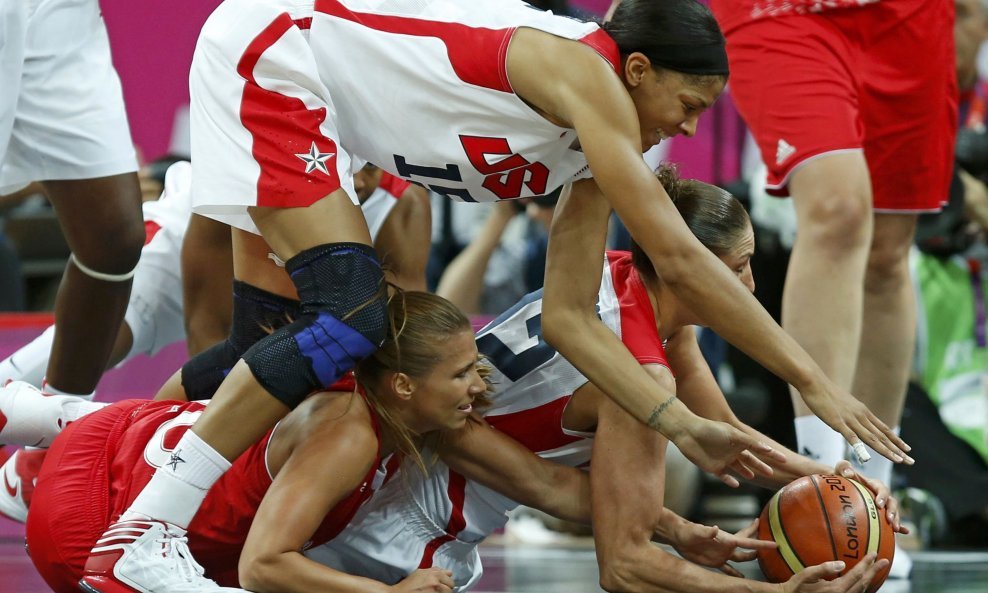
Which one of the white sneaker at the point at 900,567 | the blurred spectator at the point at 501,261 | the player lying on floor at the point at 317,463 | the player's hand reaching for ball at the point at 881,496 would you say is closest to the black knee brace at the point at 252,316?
the player lying on floor at the point at 317,463

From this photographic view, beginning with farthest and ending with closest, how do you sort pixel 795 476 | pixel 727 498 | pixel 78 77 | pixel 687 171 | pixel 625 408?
pixel 687 171 < pixel 727 498 < pixel 78 77 < pixel 795 476 < pixel 625 408

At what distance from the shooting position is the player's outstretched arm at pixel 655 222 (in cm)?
247

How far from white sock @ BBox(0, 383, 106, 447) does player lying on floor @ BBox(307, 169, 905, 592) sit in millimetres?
672

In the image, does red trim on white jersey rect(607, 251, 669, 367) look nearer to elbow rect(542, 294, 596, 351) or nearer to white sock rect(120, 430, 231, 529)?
Answer: elbow rect(542, 294, 596, 351)

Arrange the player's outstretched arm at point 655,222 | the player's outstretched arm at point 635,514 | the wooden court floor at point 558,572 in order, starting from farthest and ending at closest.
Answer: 1. the wooden court floor at point 558,572
2. the player's outstretched arm at point 635,514
3. the player's outstretched arm at point 655,222

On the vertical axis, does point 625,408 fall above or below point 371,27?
below

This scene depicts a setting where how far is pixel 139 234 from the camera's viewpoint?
3.49 meters

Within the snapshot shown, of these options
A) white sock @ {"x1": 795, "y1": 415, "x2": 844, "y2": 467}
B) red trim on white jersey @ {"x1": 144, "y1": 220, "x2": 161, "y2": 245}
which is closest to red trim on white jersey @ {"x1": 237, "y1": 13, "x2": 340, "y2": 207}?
white sock @ {"x1": 795, "y1": 415, "x2": 844, "y2": 467}

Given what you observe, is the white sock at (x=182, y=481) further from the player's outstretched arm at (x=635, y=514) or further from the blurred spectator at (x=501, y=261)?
the blurred spectator at (x=501, y=261)

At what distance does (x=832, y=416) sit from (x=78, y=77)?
2040 millimetres

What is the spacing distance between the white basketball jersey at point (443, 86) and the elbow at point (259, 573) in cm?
83

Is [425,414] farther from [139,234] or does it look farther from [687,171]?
[687,171]

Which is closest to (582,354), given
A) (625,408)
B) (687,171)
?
(625,408)

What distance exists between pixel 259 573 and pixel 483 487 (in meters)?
0.60
